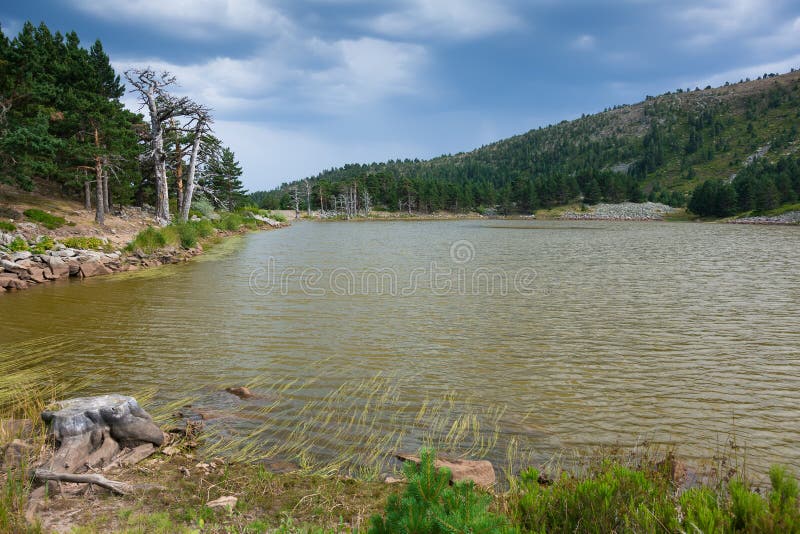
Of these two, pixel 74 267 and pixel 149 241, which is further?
pixel 149 241

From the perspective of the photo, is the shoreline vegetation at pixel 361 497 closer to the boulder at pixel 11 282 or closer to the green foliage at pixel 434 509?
the green foliage at pixel 434 509

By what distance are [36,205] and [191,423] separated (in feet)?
117

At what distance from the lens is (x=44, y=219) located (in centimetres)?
2817

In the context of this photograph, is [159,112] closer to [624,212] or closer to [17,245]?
[17,245]

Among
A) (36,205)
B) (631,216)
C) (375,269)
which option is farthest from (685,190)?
(36,205)

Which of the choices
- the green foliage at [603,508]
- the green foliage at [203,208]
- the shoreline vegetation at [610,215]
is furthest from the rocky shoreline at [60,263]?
the shoreline vegetation at [610,215]

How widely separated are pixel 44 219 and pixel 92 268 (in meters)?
10.0

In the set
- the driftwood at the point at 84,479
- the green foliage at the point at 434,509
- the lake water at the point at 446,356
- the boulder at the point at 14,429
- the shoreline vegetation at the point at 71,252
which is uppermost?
the shoreline vegetation at the point at 71,252

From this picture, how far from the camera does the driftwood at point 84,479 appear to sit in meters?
4.93

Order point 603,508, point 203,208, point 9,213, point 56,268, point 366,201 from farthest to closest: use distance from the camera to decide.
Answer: point 366,201 → point 203,208 → point 9,213 → point 56,268 → point 603,508

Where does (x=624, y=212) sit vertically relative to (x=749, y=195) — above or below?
below

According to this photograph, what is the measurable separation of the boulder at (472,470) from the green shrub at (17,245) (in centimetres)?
2536

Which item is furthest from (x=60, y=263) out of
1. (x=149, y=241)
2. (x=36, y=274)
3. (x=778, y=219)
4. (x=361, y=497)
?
(x=778, y=219)

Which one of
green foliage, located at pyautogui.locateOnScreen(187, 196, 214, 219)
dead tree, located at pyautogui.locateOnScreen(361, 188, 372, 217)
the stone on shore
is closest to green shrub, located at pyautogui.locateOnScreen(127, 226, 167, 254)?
the stone on shore
